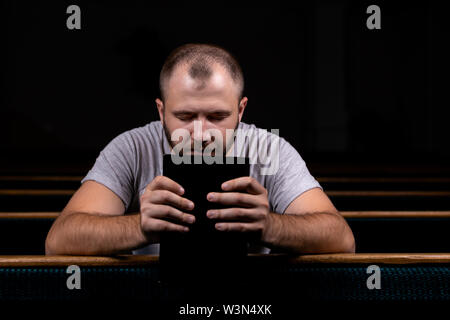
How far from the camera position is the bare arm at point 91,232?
0.77m

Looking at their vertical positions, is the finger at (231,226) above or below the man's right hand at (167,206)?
below

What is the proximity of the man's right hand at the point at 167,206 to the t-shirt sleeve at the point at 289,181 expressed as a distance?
1.43ft

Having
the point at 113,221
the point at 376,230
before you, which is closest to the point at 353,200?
the point at 376,230

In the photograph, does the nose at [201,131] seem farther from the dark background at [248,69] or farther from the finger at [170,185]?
the dark background at [248,69]

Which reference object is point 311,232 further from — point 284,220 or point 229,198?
point 229,198

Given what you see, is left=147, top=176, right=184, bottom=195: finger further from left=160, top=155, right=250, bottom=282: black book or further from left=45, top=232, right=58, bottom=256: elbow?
left=45, top=232, right=58, bottom=256: elbow

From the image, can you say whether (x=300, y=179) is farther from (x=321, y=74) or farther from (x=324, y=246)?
(x=321, y=74)

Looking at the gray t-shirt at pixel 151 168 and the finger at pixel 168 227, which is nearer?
the finger at pixel 168 227

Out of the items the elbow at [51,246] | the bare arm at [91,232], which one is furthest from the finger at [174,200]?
the elbow at [51,246]

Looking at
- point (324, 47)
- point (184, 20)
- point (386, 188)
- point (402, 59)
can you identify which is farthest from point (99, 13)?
point (386, 188)

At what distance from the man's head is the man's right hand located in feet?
1.05

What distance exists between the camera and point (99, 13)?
20.2 feet

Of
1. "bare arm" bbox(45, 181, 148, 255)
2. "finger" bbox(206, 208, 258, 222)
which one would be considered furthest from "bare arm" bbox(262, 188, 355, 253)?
"bare arm" bbox(45, 181, 148, 255)

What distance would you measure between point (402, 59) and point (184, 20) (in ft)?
9.96
